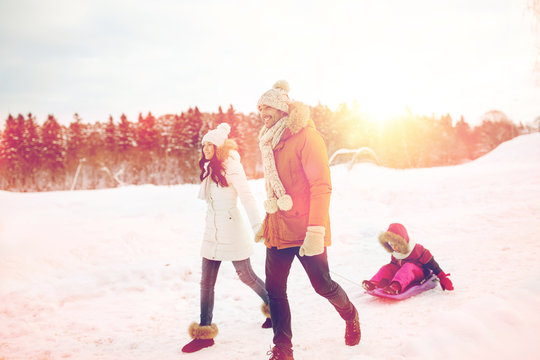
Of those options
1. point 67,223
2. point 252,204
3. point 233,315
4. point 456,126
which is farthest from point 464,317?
point 456,126

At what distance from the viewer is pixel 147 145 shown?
51500 mm

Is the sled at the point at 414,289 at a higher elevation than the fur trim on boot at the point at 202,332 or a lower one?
higher

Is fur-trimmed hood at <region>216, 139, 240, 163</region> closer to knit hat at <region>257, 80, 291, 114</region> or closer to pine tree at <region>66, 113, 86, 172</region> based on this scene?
knit hat at <region>257, 80, 291, 114</region>

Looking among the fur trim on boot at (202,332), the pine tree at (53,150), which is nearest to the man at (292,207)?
the fur trim on boot at (202,332)

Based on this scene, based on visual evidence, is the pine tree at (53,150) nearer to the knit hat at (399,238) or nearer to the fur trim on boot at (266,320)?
the fur trim on boot at (266,320)

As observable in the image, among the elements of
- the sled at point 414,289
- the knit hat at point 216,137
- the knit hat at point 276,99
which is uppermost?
the knit hat at point 276,99

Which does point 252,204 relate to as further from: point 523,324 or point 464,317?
point 523,324

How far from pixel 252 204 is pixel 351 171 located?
11.9m

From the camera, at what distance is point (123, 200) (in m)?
10.1

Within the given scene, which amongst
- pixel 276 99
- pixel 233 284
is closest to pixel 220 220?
pixel 276 99

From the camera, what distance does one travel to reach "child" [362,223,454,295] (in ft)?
13.1

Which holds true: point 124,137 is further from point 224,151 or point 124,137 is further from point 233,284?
point 224,151

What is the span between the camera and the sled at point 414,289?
3.89 metres

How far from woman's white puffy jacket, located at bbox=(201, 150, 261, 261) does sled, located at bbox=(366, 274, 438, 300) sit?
1.78 m
